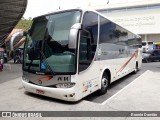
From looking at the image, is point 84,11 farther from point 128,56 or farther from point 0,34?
point 0,34

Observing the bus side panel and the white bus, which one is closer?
the white bus

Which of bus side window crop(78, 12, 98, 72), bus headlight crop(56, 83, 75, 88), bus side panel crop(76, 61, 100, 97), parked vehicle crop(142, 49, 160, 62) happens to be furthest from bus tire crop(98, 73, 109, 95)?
parked vehicle crop(142, 49, 160, 62)

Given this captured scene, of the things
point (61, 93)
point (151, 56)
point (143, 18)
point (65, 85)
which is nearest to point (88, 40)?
point (65, 85)

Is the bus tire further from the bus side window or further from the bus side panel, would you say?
the bus side window

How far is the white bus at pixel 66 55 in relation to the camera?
5676mm

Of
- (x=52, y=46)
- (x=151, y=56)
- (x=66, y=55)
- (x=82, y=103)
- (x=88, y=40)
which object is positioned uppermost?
(x=88, y=40)

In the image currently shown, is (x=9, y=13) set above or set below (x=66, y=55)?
above

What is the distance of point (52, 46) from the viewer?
597 centimetres

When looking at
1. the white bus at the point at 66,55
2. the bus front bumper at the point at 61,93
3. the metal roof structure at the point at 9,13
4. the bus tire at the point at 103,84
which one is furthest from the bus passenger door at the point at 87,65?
the metal roof structure at the point at 9,13

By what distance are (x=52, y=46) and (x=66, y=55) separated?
0.58 m

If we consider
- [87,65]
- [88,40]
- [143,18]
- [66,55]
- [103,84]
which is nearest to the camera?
[66,55]

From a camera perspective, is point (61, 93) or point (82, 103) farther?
point (82, 103)

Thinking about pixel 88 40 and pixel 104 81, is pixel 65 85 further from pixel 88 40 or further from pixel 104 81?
pixel 104 81

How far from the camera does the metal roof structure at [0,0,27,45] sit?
20.9m
